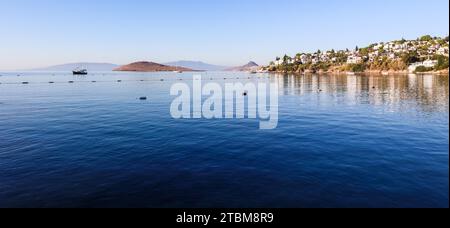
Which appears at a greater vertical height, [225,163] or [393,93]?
[393,93]

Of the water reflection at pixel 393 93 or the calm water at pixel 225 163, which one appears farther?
the water reflection at pixel 393 93

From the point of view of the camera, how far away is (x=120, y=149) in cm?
3156

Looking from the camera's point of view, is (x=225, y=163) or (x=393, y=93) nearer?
(x=225, y=163)

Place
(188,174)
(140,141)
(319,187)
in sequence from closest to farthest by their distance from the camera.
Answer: (319,187) < (188,174) < (140,141)

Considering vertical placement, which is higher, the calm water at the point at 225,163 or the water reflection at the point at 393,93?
the water reflection at the point at 393,93

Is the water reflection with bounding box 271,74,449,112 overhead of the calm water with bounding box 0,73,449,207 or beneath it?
overhead

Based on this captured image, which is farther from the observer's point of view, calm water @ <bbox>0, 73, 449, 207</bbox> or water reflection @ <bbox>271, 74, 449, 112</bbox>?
water reflection @ <bbox>271, 74, 449, 112</bbox>

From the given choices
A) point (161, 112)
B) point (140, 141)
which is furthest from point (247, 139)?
point (161, 112)
